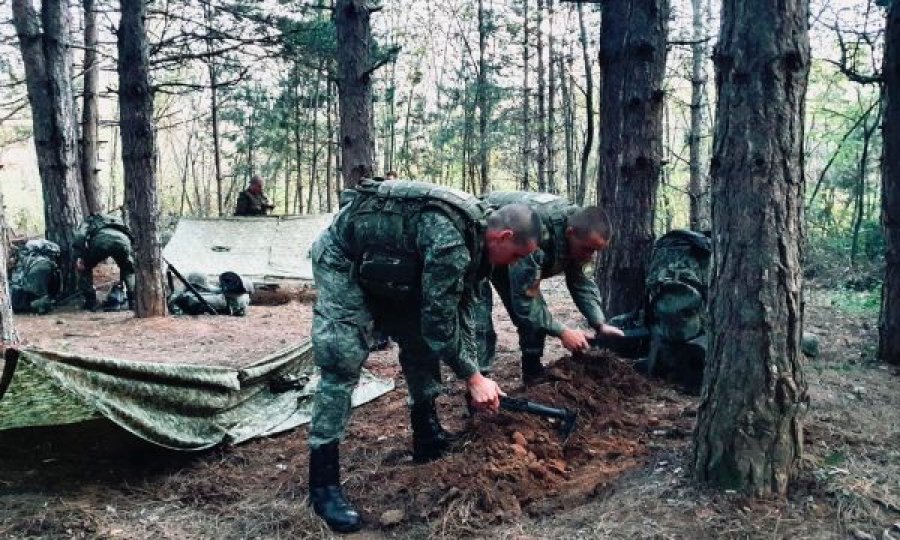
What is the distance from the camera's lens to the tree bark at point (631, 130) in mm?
4848

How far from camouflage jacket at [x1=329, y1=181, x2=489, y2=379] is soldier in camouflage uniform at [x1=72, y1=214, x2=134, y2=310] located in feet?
20.0

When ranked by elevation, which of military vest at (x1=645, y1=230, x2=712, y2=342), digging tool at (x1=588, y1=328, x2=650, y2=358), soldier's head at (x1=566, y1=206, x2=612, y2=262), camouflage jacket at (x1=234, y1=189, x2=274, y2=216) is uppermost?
camouflage jacket at (x1=234, y1=189, x2=274, y2=216)

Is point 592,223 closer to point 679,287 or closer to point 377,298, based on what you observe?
point 679,287

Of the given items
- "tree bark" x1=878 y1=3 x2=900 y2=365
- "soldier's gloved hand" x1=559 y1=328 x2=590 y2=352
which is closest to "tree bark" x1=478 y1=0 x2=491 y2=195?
"tree bark" x1=878 y1=3 x2=900 y2=365

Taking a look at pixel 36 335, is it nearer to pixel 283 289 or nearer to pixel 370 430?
pixel 283 289

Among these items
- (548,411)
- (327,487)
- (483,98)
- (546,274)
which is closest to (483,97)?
(483,98)

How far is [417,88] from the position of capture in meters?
23.5

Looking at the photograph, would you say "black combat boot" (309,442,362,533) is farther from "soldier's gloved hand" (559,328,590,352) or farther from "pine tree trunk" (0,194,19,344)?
"pine tree trunk" (0,194,19,344)

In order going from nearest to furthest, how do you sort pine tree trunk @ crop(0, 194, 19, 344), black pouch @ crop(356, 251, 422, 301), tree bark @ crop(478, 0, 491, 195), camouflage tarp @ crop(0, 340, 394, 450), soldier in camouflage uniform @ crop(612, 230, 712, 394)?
black pouch @ crop(356, 251, 422, 301) < camouflage tarp @ crop(0, 340, 394, 450) < soldier in camouflage uniform @ crop(612, 230, 712, 394) < pine tree trunk @ crop(0, 194, 19, 344) < tree bark @ crop(478, 0, 491, 195)

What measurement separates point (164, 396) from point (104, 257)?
5689mm

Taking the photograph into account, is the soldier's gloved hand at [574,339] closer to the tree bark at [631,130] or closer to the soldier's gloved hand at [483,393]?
the soldier's gloved hand at [483,393]

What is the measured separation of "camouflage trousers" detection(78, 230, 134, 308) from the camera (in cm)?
822

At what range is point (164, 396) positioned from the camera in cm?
340

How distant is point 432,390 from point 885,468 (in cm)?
194
